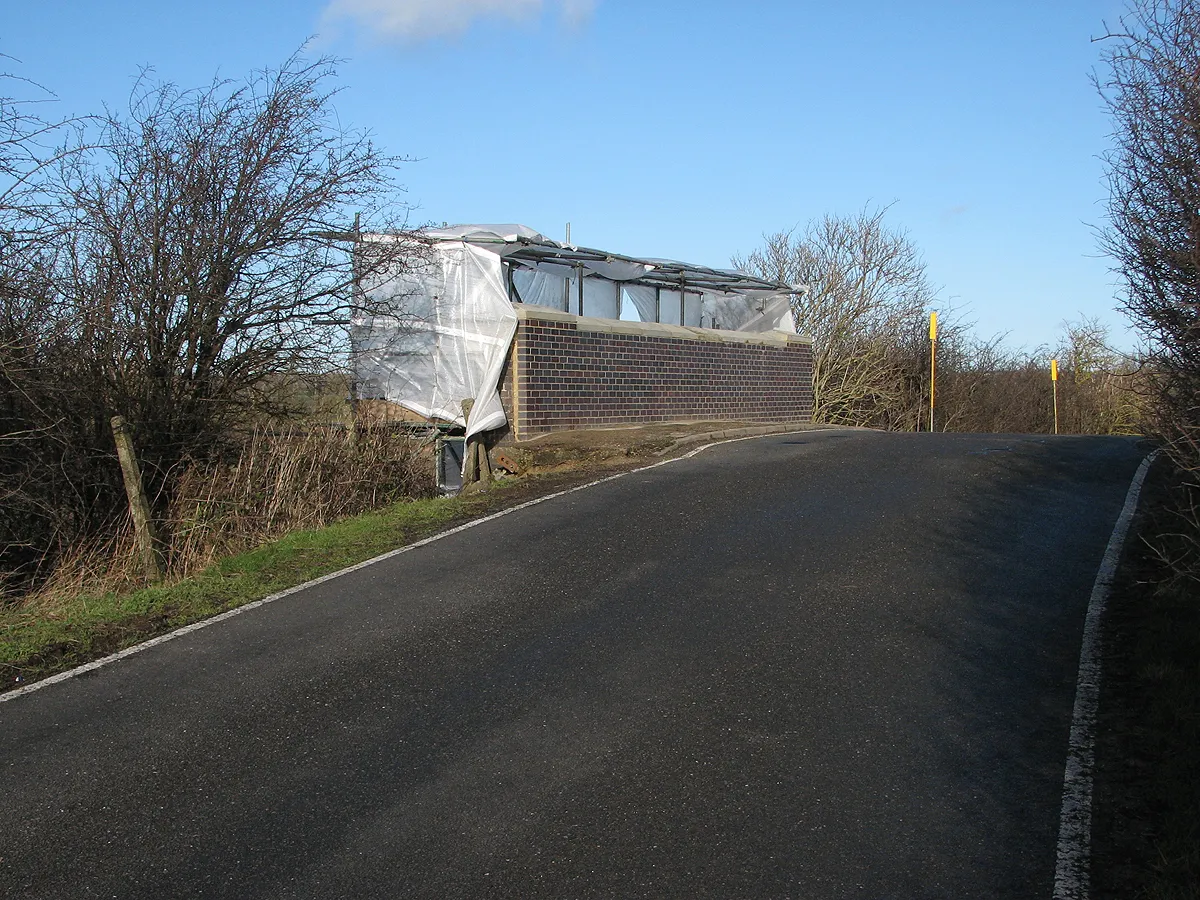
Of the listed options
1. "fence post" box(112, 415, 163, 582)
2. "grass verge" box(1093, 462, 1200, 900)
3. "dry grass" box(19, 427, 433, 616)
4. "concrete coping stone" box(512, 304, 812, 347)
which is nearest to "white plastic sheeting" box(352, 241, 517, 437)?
"concrete coping stone" box(512, 304, 812, 347)

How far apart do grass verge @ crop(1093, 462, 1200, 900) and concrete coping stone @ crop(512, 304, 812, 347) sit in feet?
30.6

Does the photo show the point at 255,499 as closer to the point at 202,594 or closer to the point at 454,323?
the point at 202,594

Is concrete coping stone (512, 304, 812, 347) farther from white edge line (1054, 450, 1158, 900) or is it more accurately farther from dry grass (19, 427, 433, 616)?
white edge line (1054, 450, 1158, 900)

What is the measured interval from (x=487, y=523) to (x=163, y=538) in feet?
10.9

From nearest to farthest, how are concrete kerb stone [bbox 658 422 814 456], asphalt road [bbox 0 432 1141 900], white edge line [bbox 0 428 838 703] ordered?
1. asphalt road [bbox 0 432 1141 900]
2. white edge line [bbox 0 428 838 703]
3. concrete kerb stone [bbox 658 422 814 456]

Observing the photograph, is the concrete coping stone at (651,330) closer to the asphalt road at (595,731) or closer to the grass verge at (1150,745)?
the asphalt road at (595,731)

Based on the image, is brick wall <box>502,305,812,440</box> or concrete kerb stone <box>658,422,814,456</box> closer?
brick wall <box>502,305,812,440</box>

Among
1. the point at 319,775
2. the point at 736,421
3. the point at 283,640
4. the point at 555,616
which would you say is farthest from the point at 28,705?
the point at 736,421

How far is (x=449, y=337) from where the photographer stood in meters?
15.1

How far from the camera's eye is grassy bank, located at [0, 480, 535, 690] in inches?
275

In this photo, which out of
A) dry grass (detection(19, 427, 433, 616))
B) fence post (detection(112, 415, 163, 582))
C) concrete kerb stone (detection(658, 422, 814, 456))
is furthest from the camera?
concrete kerb stone (detection(658, 422, 814, 456))

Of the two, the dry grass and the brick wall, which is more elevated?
the brick wall

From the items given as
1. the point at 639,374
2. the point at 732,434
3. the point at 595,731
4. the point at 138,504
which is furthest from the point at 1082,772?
the point at 639,374

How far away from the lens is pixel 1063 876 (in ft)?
13.2
